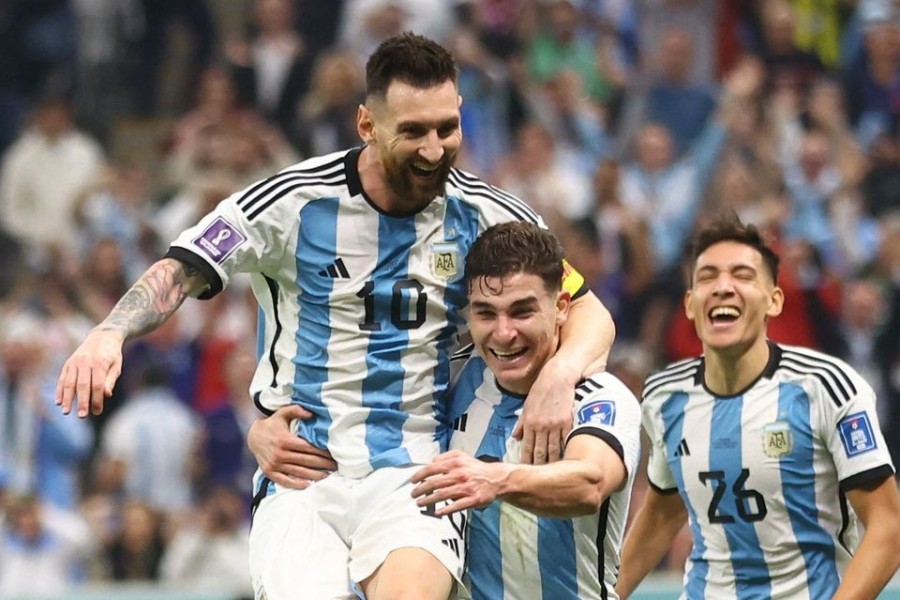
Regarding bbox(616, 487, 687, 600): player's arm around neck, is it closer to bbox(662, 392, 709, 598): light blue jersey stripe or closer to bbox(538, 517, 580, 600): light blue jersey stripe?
bbox(662, 392, 709, 598): light blue jersey stripe

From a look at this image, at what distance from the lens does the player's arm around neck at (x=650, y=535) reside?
6.05m

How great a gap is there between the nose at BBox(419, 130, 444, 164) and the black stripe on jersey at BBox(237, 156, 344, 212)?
1.13 feet

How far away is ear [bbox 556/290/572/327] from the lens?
505cm

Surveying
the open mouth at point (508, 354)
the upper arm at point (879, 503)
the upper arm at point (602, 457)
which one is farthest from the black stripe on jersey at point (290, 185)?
the upper arm at point (879, 503)

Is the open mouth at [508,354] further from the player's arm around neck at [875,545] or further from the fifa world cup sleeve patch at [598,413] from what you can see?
the player's arm around neck at [875,545]

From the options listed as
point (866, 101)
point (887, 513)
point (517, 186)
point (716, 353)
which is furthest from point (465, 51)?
point (887, 513)

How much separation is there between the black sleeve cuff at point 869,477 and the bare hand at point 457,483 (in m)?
1.63

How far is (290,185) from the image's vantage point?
5035mm

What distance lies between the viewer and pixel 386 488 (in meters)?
4.87

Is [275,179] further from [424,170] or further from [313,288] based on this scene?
[424,170]

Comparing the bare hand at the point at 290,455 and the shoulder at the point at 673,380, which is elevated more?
the shoulder at the point at 673,380

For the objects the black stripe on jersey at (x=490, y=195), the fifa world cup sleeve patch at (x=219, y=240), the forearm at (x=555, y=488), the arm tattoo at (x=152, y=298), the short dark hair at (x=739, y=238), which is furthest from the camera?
the short dark hair at (x=739, y=238)

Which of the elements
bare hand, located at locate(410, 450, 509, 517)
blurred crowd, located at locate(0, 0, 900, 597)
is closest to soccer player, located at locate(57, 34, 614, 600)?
bare hand, located at locate(410, 450, 509, 517)

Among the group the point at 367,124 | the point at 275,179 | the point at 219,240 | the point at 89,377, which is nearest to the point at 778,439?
the point at 367,124
